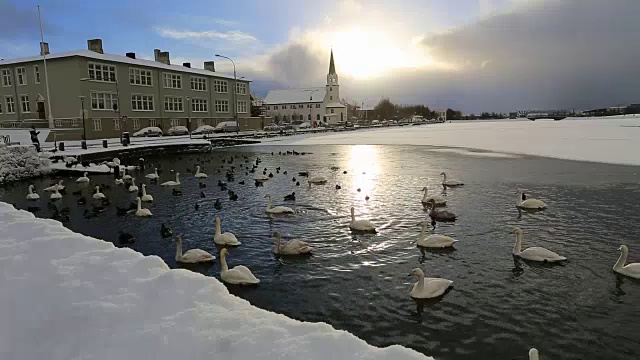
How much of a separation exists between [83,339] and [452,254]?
352 inches

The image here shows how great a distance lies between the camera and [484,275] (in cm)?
1044

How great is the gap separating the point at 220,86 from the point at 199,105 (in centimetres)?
751

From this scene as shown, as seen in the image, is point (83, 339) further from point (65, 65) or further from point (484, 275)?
point (65, 65)

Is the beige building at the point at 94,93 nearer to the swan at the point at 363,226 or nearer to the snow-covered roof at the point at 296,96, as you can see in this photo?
the swan at the point at 363,226

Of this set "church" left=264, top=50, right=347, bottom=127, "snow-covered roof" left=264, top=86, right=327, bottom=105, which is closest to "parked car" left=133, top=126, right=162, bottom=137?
"church" left=264, top=50, right=347, bottom=127

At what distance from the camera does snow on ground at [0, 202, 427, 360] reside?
565 cm

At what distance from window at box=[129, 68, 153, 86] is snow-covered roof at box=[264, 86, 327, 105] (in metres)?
96.2

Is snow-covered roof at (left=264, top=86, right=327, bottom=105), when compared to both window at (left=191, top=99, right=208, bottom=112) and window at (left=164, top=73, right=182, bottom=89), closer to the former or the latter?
window at (left=191, top=99, right=208, bottom=112)

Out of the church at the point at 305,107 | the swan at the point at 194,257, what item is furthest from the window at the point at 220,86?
the swan at the point at 194,257

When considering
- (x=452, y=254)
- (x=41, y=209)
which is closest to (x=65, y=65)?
(x=41, y=209)

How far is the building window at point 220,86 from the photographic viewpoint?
8388 centimetres

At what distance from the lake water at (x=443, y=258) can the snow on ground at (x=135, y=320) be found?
1965 mm

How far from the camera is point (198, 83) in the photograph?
261ft

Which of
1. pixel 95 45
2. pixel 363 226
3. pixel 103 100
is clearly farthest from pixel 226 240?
pixel 95 45
